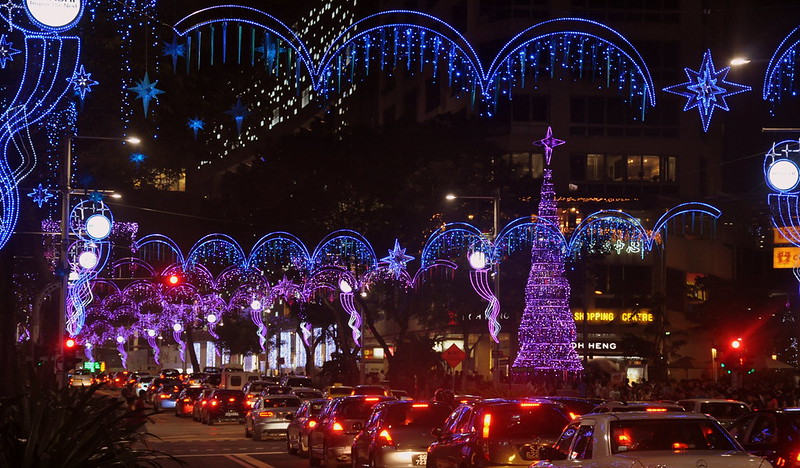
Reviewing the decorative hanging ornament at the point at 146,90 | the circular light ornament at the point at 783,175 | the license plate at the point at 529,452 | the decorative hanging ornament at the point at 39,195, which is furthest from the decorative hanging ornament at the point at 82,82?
the circular light ornament at the point at 783,175

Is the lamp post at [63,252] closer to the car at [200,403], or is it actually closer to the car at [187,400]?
the car at [200,403]

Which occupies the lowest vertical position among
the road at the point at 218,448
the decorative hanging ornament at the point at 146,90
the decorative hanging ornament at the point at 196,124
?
the road at the point at 218,448

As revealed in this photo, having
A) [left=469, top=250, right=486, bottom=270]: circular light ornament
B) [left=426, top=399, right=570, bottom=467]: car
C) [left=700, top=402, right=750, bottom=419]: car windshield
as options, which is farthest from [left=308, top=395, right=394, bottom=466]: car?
[left=469, top=250, right=486, bottom=270]: circular light ornament

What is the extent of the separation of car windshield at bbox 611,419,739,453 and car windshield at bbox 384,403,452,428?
382 inches

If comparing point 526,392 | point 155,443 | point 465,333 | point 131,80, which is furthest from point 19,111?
point 465,333

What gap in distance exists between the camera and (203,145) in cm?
2353

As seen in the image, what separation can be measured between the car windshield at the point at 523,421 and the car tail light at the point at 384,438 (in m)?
4.25

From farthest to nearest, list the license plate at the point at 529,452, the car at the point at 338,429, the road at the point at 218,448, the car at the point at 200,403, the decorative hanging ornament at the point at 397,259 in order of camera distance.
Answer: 1. the car at the point at 200,403
2. the decorative hanging ornament at the point at 397,259
3. the road at the point at 218,448
4. the car at the point at 338,429
5. the license plate at the point at 529,452

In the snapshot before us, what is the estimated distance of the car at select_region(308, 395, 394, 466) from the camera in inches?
992

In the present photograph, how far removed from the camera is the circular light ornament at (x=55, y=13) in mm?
16969

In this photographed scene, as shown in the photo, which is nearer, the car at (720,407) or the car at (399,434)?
the car at (399,434)

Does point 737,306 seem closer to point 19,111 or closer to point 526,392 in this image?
point 526,392

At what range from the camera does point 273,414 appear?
3559 cm

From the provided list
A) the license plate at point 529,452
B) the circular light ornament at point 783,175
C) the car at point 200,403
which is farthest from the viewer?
the car at point 200,403
